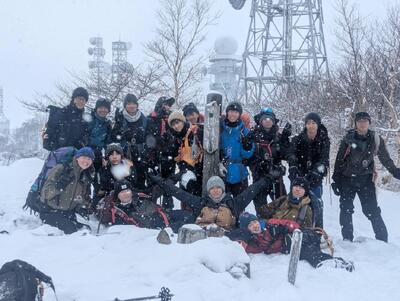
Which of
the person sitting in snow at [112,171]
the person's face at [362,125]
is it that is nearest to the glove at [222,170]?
the person sitting in snow at [112,171]

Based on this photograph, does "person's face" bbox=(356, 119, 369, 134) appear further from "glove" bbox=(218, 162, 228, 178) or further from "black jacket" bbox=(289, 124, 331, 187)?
"glove" bbox=(218, 162, 228, 178)

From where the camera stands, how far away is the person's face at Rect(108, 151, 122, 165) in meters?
5.89

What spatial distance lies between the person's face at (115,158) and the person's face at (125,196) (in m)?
0.48

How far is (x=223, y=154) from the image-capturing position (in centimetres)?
612

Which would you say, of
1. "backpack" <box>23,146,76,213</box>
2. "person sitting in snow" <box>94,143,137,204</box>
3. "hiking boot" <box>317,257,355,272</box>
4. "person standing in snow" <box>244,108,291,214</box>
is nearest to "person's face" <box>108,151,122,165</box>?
"person sitting in snow" <box>94,143,137,204</box>

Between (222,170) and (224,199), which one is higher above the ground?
(222,170)

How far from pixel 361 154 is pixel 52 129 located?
4179 mm

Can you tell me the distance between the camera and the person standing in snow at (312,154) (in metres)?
5.67

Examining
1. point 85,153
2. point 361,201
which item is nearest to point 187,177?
point 85,153

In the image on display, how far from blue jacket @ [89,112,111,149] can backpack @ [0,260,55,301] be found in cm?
329

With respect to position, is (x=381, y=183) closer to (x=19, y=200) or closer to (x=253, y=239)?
(x=253, y=239)

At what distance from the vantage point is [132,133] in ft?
20.9

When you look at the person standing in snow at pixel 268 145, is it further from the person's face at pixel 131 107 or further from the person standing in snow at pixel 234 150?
the person's face at pixel 131 107

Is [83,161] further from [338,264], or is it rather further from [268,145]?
[338,264]
